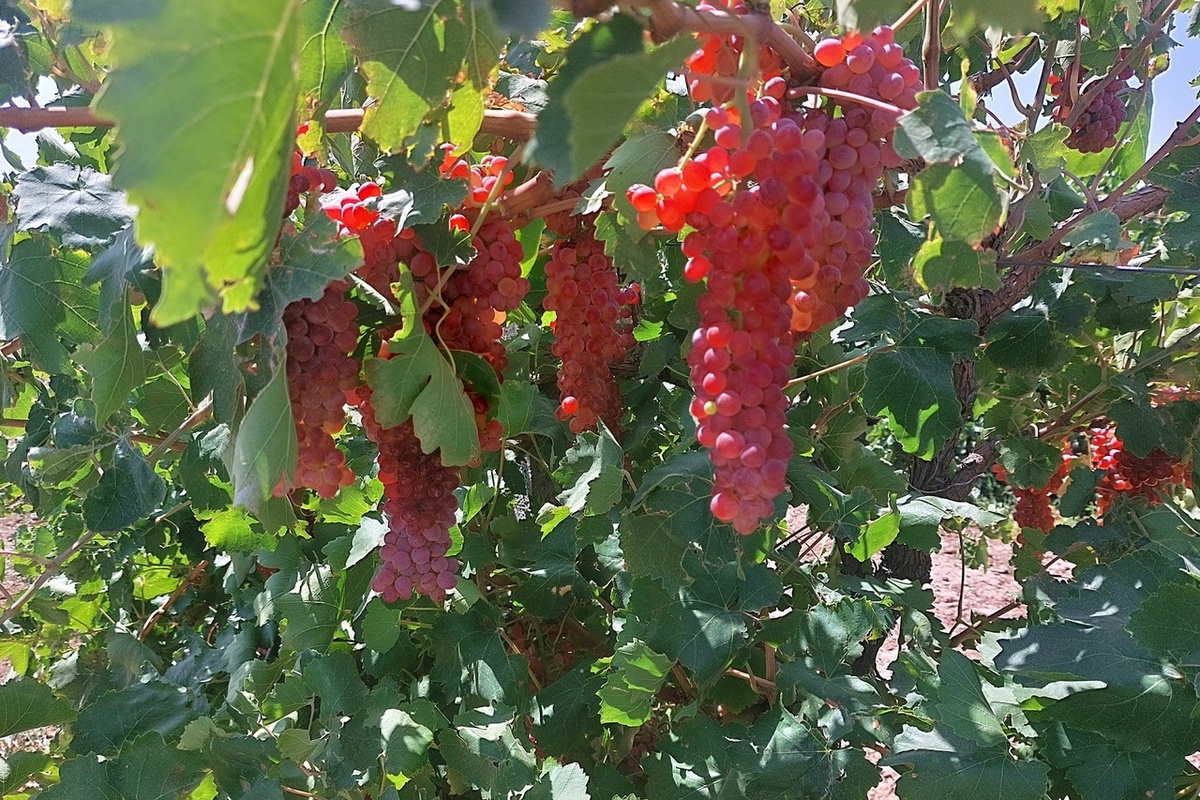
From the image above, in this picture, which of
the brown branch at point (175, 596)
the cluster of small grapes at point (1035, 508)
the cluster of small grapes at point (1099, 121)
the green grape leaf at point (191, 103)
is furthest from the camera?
the brown branch at point (175, 596)

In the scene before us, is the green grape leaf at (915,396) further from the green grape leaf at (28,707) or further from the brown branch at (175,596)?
the brown branch at (175,596)

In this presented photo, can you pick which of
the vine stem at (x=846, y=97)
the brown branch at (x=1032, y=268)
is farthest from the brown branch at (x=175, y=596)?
the vine stem at (x=846, y=97)

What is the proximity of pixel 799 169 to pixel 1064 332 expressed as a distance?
1380 mm

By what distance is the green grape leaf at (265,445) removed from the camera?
0.73 m

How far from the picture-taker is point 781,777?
1.23 m

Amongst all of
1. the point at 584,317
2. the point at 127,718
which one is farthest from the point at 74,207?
the point at 127,718

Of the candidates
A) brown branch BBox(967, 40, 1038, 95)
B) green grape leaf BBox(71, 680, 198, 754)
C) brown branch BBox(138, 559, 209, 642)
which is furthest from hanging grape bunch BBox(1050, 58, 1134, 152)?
brown branch BBox(138, 559, 209, 642)

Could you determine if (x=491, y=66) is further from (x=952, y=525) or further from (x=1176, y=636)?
(x=952, y=525)

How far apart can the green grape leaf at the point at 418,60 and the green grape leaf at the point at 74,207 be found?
17.1 inches

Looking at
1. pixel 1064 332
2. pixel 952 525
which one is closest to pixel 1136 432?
pixel 1064 332

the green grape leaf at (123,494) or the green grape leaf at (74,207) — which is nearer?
the green grape leaf at (74,207)

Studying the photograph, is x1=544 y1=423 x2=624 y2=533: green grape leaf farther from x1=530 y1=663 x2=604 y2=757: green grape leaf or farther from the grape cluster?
x1=530 y1=663 x2=604 y2=757: green grape leaf

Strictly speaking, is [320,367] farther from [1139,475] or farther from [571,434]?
[1139,475]

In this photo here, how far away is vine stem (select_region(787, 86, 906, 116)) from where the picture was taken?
715mm
